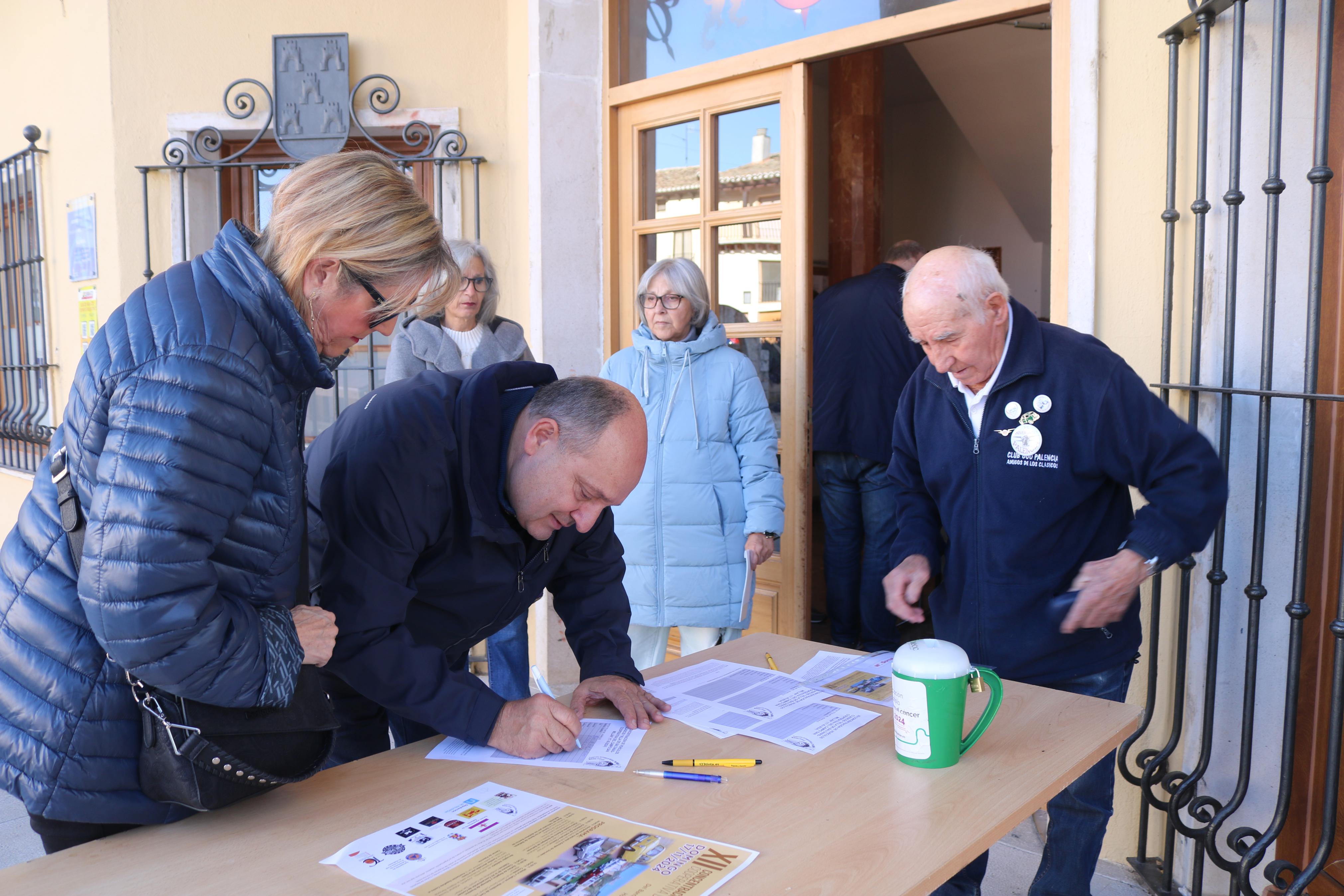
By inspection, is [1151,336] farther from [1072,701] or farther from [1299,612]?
[1072,701]

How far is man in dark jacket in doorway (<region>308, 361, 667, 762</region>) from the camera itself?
61.6 inches

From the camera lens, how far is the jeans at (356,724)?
1.81 metres

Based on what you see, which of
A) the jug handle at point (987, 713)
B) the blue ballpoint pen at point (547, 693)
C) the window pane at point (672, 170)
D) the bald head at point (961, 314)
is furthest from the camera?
the window pane at point (672, 170)

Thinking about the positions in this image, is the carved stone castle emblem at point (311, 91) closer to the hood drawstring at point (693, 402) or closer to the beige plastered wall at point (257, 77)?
the beige plastered wall at point (257, 77)

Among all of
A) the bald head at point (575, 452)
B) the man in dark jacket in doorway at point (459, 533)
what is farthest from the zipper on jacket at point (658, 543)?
the bald head at point (575, 452)

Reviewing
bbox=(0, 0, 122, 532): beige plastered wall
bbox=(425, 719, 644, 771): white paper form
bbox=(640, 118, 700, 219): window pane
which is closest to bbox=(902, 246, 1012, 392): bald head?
bbox=(425, 719, 644, 771): white paper form

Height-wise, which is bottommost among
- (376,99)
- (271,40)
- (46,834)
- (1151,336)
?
(46,834)

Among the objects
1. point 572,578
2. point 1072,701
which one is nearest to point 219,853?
point 572,578

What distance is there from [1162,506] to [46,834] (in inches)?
76.7

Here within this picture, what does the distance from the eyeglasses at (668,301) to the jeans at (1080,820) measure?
1.72m

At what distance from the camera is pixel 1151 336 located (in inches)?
108

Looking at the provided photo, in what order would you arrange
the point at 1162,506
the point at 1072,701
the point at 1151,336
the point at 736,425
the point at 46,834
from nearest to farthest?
the point at 46,834
the point at 1072,701
the point at 1162,506
the point at 1151,336
the point at 736,425

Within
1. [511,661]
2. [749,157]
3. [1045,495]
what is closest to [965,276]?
[1045,495]

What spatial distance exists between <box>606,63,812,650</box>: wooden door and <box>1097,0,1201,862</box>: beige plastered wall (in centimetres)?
116
